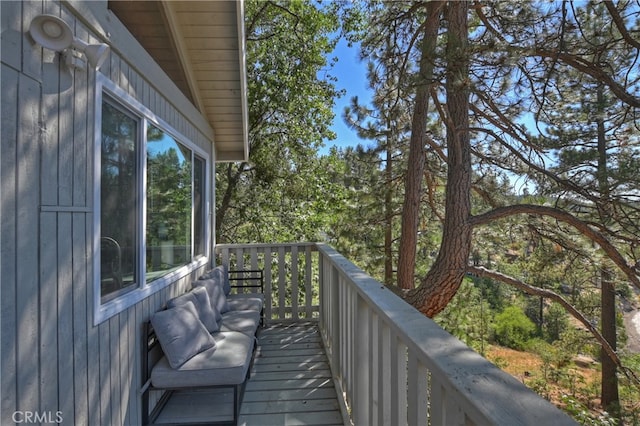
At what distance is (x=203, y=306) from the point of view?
9.12ft

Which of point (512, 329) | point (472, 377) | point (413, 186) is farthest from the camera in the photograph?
point (512, 329)

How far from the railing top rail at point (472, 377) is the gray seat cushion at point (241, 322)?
6.48ft

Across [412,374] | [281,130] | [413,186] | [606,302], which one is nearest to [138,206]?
[412,374]

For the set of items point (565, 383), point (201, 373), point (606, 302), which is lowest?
point (565, 383)

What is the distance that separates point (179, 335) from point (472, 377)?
6.66 ft

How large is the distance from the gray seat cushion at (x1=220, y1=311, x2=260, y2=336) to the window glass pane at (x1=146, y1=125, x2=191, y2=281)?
71cm

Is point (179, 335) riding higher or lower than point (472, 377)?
lower

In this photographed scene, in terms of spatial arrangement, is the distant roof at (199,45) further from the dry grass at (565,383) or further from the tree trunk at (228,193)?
the dry grass at (565,383)

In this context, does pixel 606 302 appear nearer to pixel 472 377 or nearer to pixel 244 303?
pixel 244 303

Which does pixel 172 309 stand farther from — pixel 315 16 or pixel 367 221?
pixel 315 16

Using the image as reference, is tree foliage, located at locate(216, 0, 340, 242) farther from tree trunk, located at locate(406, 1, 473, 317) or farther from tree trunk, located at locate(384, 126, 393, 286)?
tree trunk, located at locate(406, 1, 473, 317)

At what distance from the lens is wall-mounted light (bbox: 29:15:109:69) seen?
1337 millimetres

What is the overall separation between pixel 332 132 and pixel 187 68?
6.12m

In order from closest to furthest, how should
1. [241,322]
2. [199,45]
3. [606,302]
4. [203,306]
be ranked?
[203,306] < [241,322] < [199,45] < [606,302]
